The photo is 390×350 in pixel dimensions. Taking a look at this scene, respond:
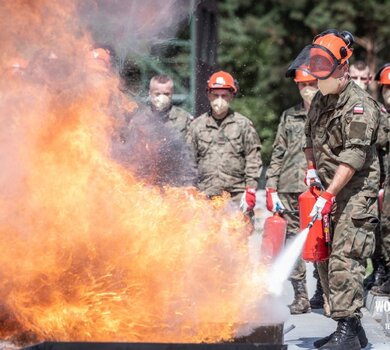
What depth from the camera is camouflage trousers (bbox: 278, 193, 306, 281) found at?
29.9 feet

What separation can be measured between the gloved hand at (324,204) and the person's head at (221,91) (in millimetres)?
3031

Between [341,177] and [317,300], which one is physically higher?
[341,177]

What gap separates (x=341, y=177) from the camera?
7.04 m

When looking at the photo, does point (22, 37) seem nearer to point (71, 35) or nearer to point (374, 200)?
point (71, 35)

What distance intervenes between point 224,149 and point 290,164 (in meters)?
0.76

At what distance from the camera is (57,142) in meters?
7.01

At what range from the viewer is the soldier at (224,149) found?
9.88m

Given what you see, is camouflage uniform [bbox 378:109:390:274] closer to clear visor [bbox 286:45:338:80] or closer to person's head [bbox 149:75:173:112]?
person's head [bbox 149:75:173:112]

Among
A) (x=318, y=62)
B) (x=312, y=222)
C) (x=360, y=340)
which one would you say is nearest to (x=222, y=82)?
(x=318, y=62)

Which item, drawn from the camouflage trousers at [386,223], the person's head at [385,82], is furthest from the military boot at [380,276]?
the person's head at [385,82]

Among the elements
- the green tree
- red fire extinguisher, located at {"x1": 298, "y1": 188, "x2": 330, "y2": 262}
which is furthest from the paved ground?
the green tree

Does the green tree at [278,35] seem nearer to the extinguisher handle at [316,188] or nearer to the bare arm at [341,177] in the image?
the extinguisher handle at [316,188]

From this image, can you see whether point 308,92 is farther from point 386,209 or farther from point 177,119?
point 177,119

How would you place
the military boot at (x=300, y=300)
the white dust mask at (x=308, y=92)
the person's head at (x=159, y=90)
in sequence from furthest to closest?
the person's head at (x=159, y=90)
the white dust mask at (x=308, y=92)
the military boot at (x=300, y=300)
